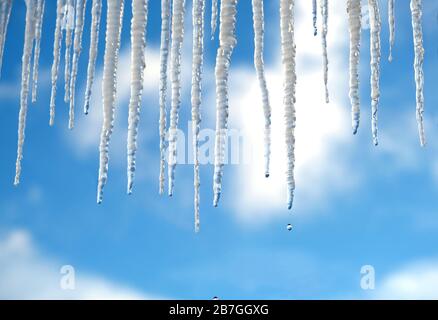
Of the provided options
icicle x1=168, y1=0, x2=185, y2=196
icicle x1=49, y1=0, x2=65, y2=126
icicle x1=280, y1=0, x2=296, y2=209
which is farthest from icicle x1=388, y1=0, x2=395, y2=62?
icicle x1=49, y1=0, x2=65, y2=126

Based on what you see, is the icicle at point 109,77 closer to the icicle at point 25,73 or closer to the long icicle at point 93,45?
the long icicle at point 93,45

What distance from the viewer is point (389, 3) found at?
195 cm

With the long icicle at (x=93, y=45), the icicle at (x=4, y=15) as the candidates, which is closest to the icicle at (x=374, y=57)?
the long icicle at (x=93, y=45)

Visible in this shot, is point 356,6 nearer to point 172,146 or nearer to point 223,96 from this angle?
point 223,96

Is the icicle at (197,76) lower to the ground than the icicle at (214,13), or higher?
lower

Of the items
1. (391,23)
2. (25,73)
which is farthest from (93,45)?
(391,23)

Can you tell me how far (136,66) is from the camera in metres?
1.80

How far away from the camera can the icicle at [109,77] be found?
1.82m

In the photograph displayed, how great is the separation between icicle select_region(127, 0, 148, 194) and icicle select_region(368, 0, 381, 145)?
62cm

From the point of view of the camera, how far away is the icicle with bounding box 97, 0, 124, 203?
182 centimetres

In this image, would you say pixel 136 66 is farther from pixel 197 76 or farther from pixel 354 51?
pixel 354 51

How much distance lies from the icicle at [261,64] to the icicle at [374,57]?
0.30 metres

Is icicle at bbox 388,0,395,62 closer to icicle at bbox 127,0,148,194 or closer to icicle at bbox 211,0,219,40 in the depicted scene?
icicle at bbox 211,0,219,40
